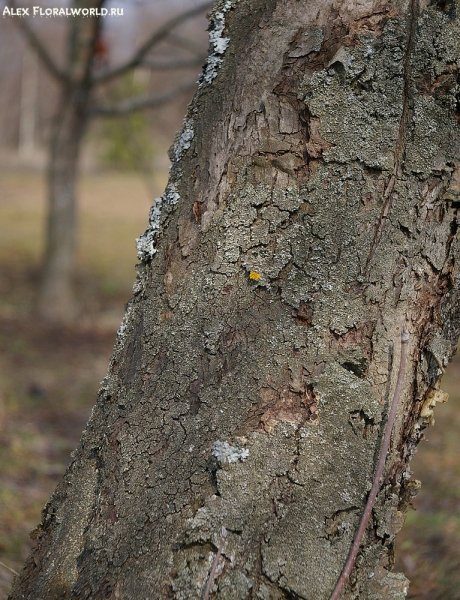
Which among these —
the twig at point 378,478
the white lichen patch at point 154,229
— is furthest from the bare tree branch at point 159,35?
the twig at point 378,478

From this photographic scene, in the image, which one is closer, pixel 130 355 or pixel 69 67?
pixel 130 355

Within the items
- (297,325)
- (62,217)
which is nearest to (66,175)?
(62,217)

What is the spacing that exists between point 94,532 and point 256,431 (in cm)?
44

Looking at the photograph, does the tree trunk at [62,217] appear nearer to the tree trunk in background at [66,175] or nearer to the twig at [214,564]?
the tree trunk in background at [66,175]

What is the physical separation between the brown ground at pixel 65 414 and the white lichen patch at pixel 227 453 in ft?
3.69

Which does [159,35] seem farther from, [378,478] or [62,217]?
[378,478]

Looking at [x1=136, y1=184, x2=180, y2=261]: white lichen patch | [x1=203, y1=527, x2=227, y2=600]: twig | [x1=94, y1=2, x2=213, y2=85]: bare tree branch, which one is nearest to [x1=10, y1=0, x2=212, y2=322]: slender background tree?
[x1=94, y1=2, x2=213, y2=85]: bare tree branch

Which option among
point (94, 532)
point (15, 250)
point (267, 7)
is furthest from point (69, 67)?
point (94, 532)

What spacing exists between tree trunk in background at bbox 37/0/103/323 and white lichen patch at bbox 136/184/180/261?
5480mm

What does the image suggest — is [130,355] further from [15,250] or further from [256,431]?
[15,250]

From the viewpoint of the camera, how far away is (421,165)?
1210 mm

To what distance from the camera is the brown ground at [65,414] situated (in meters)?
2.35

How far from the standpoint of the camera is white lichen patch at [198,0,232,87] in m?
1.30

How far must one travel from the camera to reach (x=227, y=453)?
1192 millimetres
